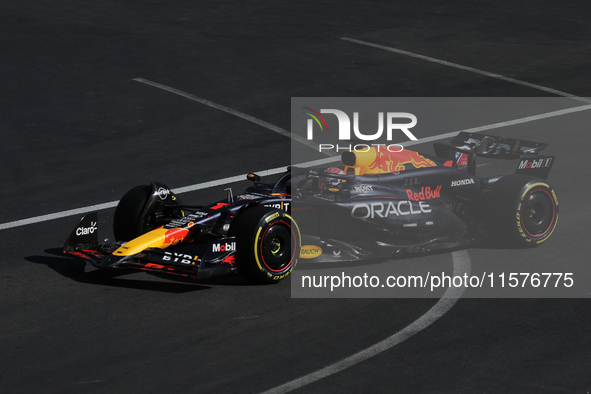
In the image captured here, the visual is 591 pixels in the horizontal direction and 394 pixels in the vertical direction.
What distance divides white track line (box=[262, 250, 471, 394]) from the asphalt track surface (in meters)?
0.09

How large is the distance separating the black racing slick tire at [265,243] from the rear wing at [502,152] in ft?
10.6

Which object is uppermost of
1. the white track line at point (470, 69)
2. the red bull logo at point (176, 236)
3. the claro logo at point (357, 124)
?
the white track line at point (470, 69)

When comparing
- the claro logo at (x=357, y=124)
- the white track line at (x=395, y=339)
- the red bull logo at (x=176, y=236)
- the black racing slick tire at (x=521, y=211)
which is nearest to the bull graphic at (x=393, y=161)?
the black racing slick tire at (x=521, y=211)

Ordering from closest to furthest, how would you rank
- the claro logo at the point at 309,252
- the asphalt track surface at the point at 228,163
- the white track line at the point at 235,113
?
the asphalt track surface at the point at 228,163 → the claro logo at the point at 309,252 → the white track line at the point at 235,113

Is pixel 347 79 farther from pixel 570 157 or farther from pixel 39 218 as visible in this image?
pixel 39 218

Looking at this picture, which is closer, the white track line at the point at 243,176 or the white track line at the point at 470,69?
the white track line at the point at 243,176

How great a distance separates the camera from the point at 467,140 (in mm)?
13086

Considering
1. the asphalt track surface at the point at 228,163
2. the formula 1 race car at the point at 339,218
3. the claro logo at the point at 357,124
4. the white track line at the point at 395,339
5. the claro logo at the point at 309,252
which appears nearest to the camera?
the white track line at the point at 395,339

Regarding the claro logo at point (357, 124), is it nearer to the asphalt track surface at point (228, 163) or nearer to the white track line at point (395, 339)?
the asphalt track surface at point (228, 163)

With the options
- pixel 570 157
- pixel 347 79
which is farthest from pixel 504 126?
pixel 347 79

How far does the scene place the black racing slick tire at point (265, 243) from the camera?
33.8 feet

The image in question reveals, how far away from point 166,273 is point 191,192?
451cm

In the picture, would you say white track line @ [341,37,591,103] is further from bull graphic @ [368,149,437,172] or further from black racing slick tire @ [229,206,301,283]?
black racing slick tire @ [229,206,301,283]

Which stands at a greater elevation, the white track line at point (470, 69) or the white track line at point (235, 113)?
the white track line at point (470, 69)
